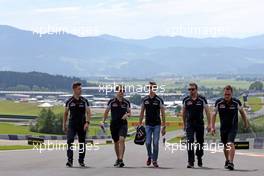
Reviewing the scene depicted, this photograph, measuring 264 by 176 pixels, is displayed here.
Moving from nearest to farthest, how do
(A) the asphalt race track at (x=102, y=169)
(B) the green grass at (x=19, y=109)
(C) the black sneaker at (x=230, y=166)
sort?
(A) the asphalt race track at (x=102, y=169)
(C) the black sneaker at (x=230, y=166)
(B) the green grass at (x=19, y=109)

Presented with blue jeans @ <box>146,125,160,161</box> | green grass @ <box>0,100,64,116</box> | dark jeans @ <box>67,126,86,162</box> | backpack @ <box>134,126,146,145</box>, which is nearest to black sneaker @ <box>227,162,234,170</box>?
blue jeans @ <box>146,125,160,161</box>

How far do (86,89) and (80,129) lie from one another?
14581 cm

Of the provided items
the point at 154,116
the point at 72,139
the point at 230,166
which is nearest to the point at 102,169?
the point at 72,139

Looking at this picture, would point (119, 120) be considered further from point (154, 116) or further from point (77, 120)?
point (77, 120)

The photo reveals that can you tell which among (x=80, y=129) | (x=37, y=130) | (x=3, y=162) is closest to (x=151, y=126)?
(x=80, y=129)

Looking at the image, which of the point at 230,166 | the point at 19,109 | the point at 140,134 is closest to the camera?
the point at 230,166

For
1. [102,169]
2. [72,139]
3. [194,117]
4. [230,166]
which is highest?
[194,117]

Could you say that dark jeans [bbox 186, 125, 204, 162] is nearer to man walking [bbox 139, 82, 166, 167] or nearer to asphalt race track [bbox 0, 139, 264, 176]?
asphalt race track [bbox 0, 139, 264, 176]

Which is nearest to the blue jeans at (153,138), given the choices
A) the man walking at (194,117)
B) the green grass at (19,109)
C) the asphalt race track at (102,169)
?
the asphalt race track at (102,169)

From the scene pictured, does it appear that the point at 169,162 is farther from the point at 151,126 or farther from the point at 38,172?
the point at 38,172

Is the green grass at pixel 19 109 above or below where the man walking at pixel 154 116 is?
below

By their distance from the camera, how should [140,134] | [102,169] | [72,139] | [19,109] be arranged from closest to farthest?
[102,169]
[72,139]
[140,134]
[19,109]

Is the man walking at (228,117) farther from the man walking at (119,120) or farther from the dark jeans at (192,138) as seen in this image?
the man walking at (119,120)

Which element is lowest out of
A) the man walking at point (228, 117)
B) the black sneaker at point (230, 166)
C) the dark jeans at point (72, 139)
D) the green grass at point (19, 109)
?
the green grass at point (19, 109)
